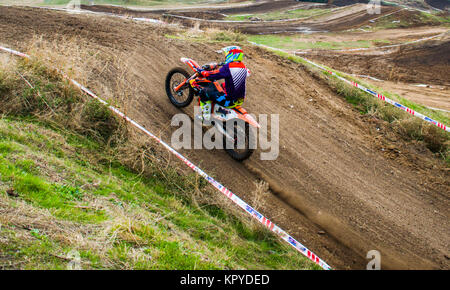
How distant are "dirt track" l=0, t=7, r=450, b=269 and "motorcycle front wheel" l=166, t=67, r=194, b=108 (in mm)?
297

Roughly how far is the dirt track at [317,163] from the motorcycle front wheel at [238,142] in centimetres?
23

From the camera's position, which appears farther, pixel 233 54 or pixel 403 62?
pixel 403 62

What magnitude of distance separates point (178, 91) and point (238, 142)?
91.1 inches

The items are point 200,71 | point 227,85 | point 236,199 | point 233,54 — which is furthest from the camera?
point 200,71

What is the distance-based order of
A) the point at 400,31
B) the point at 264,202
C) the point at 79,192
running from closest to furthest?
the point at 79,192
the point at 264,202
the point at 400,31

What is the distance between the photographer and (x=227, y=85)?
23.3 ft

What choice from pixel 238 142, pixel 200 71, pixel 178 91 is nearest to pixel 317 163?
pixel 238 142

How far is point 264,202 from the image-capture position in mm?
6594

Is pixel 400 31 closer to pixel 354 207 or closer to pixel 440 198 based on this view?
pixel 440 198

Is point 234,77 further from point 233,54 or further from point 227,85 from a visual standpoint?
point 233,54

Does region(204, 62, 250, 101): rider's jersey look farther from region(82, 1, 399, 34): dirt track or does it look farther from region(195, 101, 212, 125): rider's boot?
region(82, 1, 399, 34): dirt track

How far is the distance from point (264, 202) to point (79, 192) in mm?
3565

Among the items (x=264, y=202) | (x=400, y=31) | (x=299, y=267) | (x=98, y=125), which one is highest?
(x=400, y=31)

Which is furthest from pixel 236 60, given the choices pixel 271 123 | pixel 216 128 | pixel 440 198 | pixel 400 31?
pixel 400 31
